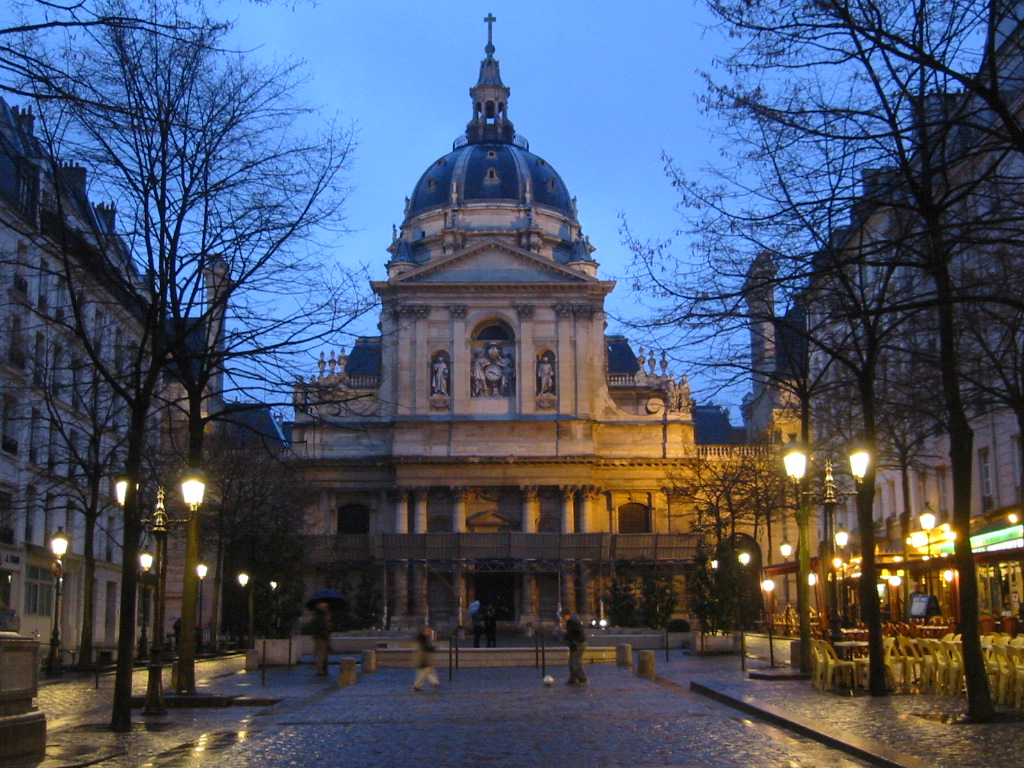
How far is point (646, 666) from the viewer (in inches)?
1189

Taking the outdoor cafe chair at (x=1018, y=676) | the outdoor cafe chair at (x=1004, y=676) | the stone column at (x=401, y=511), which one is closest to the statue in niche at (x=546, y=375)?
the stone column at (x=401, y=511)

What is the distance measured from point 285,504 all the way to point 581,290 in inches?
955

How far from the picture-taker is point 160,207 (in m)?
21.5

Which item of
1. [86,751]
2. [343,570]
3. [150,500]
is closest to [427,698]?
[86,751]

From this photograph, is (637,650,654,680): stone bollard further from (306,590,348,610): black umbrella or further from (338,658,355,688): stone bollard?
(306,590,348,610): black umbrella

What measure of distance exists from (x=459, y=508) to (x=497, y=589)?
4863 millimetres

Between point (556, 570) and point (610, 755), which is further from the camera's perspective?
point (556, 570)

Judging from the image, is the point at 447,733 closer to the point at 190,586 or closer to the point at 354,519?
the point at 190,586

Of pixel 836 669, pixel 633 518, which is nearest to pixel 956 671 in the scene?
pixel 836 669

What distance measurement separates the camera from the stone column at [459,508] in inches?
2931

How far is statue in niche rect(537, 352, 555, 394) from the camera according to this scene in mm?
75562

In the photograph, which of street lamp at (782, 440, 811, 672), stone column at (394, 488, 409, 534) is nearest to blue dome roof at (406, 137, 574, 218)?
stone column at (394, 488, 409, 534)

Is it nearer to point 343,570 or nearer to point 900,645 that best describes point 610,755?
point 900,645

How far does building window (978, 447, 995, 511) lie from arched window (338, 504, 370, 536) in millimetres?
40034
